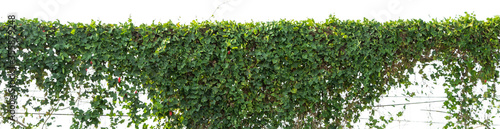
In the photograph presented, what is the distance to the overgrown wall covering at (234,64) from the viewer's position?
14.2 feet

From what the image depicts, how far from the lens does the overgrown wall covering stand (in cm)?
433

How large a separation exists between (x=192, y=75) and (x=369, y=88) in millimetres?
2080

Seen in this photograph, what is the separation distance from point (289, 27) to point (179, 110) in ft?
5.05

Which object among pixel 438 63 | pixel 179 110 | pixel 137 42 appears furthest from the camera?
pixel 438 63

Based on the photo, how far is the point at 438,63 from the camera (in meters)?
5.10

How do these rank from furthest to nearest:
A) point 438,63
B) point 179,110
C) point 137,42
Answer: point 438,63
point 179,110
point 137,42

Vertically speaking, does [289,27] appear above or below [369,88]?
above

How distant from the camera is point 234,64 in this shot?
4.39 m

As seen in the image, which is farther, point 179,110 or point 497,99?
point 497,99

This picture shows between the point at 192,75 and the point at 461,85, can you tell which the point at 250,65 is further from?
the point at 461,85

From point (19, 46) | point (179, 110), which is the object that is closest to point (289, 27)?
point (179, 110)

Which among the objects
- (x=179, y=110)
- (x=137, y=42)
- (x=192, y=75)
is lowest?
(x=179, y=110)

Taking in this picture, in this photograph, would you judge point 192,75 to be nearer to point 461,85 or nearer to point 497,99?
point 461,85

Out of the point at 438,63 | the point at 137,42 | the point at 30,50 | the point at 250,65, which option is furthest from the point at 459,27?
the point at 30,50
